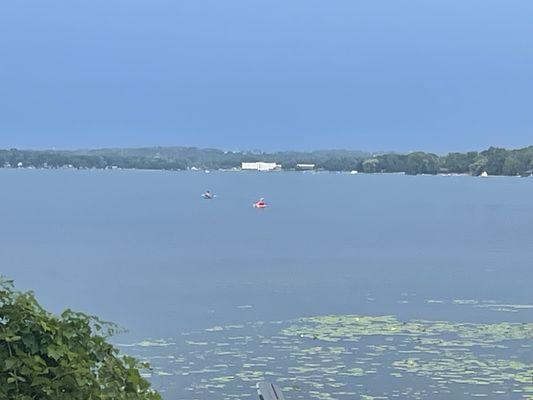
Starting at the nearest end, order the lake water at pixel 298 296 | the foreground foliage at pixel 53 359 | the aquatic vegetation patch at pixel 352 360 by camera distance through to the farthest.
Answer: the foreground foliage at pixel 53 359 → the aquatic vegetation patch at pixel 352 360 → the lake water at pixel 298 296

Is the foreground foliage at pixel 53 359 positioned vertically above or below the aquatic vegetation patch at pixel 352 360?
above

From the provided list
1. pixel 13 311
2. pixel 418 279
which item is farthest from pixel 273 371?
pixel 418 279

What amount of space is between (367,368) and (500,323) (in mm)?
6860

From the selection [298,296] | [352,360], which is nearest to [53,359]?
[352,360]

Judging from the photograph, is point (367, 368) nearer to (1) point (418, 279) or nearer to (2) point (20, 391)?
(2) point (20, 391)

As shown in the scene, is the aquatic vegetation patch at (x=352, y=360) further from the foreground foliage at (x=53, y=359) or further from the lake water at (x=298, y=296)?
the foreground foliage at (x=53, y=359)

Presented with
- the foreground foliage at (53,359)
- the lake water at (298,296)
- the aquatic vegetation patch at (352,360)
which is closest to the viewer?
the foreground foliage at (53,359)

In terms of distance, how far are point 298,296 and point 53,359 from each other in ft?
79.7

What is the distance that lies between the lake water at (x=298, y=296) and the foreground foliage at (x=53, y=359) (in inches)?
433

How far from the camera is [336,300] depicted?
1029 inches

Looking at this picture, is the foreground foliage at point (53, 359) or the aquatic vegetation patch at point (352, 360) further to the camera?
the aquatic vegetation patch at point (352, 360)

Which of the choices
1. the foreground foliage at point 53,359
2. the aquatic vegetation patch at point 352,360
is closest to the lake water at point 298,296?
the aquatic vegetation patch at point 352,360

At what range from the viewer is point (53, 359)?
2811mm

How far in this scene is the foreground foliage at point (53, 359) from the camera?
9.09ft
